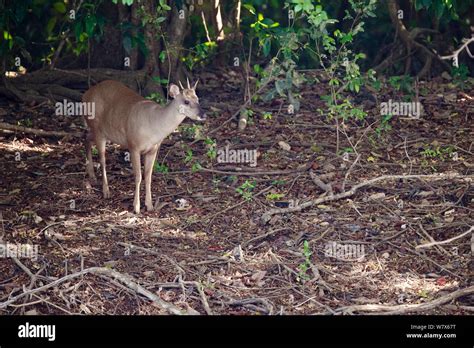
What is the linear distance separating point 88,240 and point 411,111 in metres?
4.35

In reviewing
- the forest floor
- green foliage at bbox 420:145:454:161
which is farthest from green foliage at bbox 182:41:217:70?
green foliage at bbox 420:145:454:161

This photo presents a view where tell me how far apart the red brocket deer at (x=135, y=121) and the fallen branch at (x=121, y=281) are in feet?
4.88

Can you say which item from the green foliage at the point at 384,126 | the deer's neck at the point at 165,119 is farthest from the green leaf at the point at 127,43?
the green foliage at the point at 384,126

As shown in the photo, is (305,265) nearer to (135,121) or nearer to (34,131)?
(135,121)

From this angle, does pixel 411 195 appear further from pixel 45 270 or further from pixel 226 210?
pixel 45 270

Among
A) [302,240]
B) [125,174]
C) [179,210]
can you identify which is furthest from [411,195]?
[125,174]

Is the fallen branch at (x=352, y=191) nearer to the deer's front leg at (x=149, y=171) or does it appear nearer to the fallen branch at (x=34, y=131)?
the deer's front leg at (x=149, y=171)

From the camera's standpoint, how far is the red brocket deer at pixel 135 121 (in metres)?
8.75

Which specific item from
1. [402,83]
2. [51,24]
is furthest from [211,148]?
[51,24]

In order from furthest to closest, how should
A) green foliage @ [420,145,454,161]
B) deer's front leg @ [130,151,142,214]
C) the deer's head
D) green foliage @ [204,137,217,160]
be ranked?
green foliage @ [420,145,454,161]
green foliage @ [204,137,217,160]
deer's front leg @ [130,151,142,214]
the deer's head

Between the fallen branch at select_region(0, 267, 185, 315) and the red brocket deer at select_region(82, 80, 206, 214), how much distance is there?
1486mm

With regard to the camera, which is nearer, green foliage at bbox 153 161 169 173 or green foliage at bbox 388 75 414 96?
green foliage at bbox 153 161 169 173

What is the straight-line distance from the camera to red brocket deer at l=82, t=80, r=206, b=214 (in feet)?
28.7

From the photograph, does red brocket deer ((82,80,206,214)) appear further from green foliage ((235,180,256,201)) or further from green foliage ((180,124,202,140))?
green foliage ((235,180,256,201))
